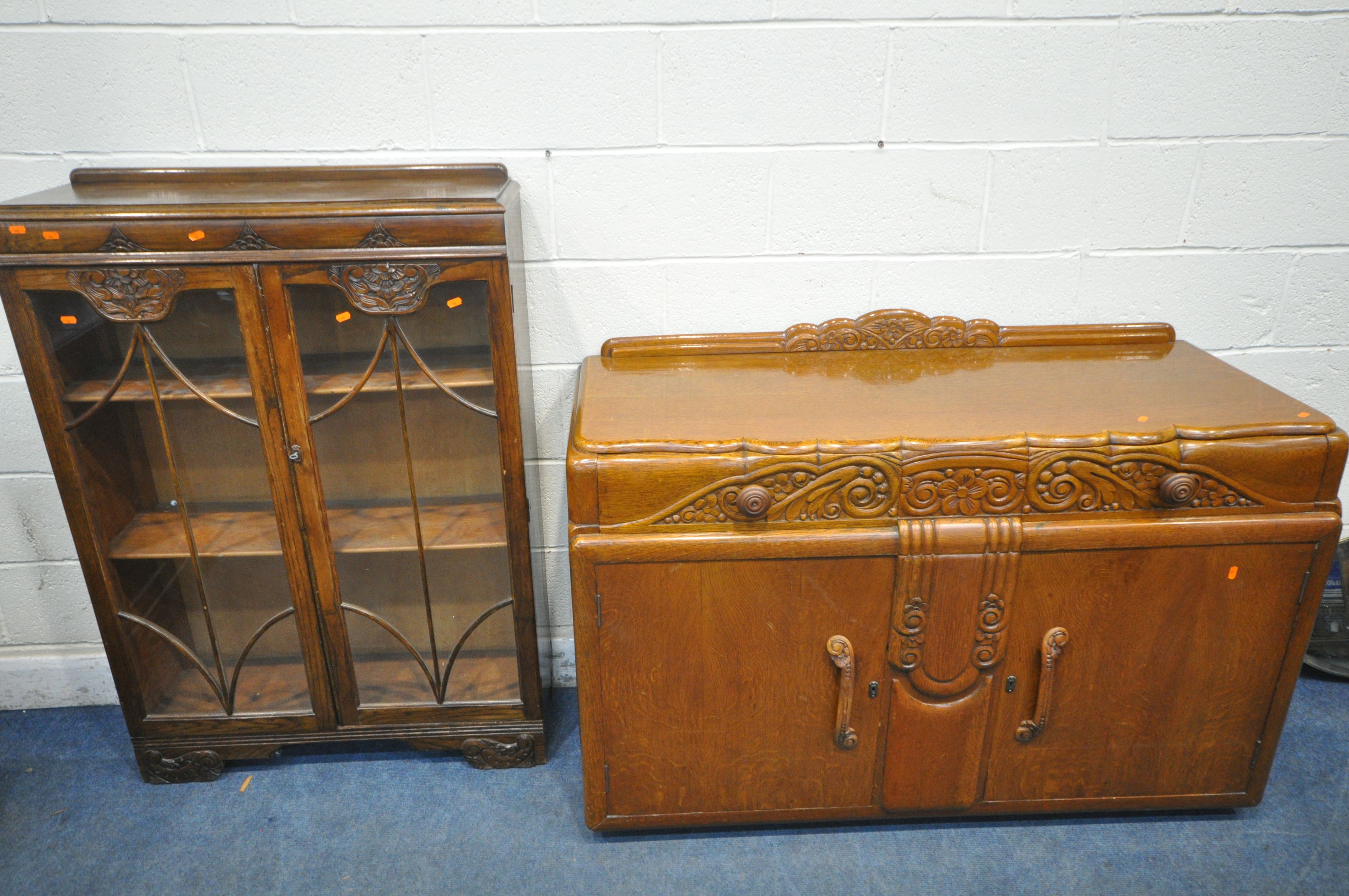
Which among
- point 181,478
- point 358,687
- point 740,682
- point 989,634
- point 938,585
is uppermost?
point 181,478

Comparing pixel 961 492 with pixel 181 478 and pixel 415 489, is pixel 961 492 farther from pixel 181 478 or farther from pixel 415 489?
pixel 181 478

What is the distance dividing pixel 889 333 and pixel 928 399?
0.32 m

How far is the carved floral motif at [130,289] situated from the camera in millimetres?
1554

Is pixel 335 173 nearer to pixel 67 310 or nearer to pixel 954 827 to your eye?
pixel 67 310

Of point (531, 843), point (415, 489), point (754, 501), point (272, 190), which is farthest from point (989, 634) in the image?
point (272, 190)

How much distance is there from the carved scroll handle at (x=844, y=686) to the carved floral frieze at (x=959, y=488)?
0.81ft

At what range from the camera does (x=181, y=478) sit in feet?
5.83

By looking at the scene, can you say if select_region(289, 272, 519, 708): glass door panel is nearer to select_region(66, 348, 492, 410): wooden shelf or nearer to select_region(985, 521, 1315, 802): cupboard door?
select_region(66, 348, 492, 410): wooden shelf

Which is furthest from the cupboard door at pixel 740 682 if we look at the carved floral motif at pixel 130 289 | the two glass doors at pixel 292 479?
the carved floral motif at pixel 130 289

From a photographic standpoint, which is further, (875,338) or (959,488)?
(875,338)

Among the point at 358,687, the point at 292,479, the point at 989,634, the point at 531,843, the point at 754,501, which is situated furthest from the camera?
the point at 358,687

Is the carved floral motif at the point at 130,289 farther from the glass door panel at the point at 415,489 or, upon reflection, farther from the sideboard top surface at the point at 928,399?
the sideboard top surface at the point at 928,399

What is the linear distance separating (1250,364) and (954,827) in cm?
128

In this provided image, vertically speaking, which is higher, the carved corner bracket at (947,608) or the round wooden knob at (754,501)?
the round wooden knob at (754,501)
